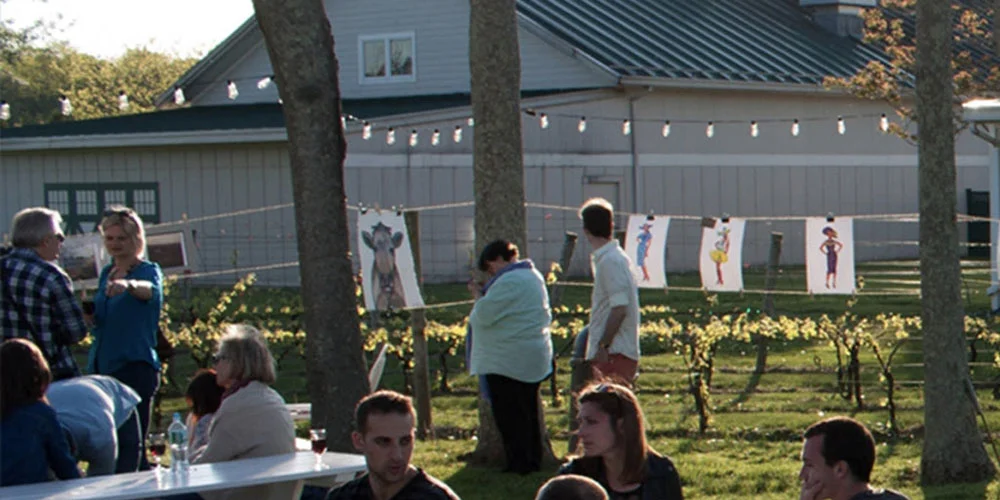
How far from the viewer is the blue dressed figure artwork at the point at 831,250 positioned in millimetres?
16859

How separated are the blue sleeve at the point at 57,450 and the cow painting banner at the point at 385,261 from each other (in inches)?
237

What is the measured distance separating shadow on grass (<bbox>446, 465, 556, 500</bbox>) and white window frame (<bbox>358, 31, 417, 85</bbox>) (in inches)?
952

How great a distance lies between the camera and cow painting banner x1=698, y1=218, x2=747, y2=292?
1883 cm

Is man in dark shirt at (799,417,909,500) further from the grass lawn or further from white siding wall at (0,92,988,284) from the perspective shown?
white siding wall at (0,92,988,284)

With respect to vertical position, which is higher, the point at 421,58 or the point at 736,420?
the point at 421,58

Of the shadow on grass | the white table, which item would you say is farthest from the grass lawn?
the white table

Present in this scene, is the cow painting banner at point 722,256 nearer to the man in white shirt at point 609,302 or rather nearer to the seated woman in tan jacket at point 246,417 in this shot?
the man in white shirt at point 609,302

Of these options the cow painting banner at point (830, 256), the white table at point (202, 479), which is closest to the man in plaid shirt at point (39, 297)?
the white table at point (202, 479)

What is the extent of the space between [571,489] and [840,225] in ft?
39.6

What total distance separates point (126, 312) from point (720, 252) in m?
10.6

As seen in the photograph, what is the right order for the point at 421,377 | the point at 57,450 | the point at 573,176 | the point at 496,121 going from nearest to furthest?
the point at 57,450 → the point at 496,121 → the point at 421,377 → the point at 573,176

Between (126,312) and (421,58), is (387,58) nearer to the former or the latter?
(421,58)

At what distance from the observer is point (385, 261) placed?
543 inches

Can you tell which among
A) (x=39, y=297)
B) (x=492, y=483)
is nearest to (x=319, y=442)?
(x=39, y=297)
